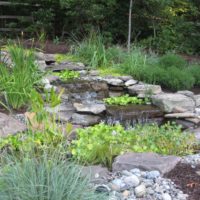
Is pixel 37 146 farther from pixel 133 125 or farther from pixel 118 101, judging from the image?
pixel 118 101

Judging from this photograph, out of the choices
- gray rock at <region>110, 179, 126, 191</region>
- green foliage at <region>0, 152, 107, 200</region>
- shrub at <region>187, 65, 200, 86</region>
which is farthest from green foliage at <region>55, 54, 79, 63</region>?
green foliage at <region>0, 152, 107, 200</region>

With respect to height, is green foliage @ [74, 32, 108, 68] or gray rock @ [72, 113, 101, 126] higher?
green foliage @ [74, 32, 108, 68]

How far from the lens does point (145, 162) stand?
3713mm

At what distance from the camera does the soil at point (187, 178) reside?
11.0 ft

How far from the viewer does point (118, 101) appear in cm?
629

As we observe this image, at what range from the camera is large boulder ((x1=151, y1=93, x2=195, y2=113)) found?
19.8 ft

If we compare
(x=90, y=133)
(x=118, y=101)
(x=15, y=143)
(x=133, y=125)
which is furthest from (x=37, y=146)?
(x=118, y=101)

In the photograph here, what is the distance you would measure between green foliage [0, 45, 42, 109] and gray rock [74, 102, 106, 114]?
604mm

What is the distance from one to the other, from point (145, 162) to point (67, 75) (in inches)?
151

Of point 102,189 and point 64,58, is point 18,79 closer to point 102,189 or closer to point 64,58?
point 64,58

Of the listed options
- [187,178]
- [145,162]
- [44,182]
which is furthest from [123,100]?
[44,182]

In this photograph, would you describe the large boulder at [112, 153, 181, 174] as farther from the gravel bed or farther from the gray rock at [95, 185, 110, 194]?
the gray rock at [95, 185, 110, 194]

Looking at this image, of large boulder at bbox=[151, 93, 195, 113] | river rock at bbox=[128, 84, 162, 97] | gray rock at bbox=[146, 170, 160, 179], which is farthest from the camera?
river rock at bbox=[128, 84, 162, 97]

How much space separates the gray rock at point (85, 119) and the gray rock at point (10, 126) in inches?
35.2
